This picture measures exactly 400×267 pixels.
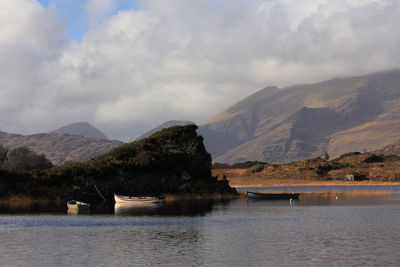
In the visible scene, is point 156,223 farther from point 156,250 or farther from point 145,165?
point 145,165

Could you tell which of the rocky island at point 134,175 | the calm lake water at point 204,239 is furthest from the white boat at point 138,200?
the calm lake water at point 204,239

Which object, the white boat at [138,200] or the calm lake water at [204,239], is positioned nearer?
the calm lake water at [204,239]

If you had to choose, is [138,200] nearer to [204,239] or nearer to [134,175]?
[134,175]

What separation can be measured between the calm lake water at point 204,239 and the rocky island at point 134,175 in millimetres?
35339

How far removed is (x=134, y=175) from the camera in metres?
148

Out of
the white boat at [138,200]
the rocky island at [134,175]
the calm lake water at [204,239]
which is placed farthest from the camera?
the rocky island at [134,175]

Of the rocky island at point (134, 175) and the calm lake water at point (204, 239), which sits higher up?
the rocky island at point (134, 175)

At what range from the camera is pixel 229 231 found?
74000 mm

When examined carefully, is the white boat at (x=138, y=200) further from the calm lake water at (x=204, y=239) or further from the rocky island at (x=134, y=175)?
the calm lake water at (x=204, y=239)

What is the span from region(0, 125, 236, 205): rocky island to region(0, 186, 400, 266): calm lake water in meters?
35.3

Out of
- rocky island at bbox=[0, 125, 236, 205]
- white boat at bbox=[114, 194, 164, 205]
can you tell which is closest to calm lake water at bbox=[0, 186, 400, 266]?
white boat at bbox=[114, 194, 164, 205]

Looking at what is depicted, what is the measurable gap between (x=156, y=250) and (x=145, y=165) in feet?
300

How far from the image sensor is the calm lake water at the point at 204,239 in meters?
52.3

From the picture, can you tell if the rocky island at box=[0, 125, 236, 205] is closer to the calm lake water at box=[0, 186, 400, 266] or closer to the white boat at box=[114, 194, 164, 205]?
the white boat at box=[114, 194, 164, 205]
